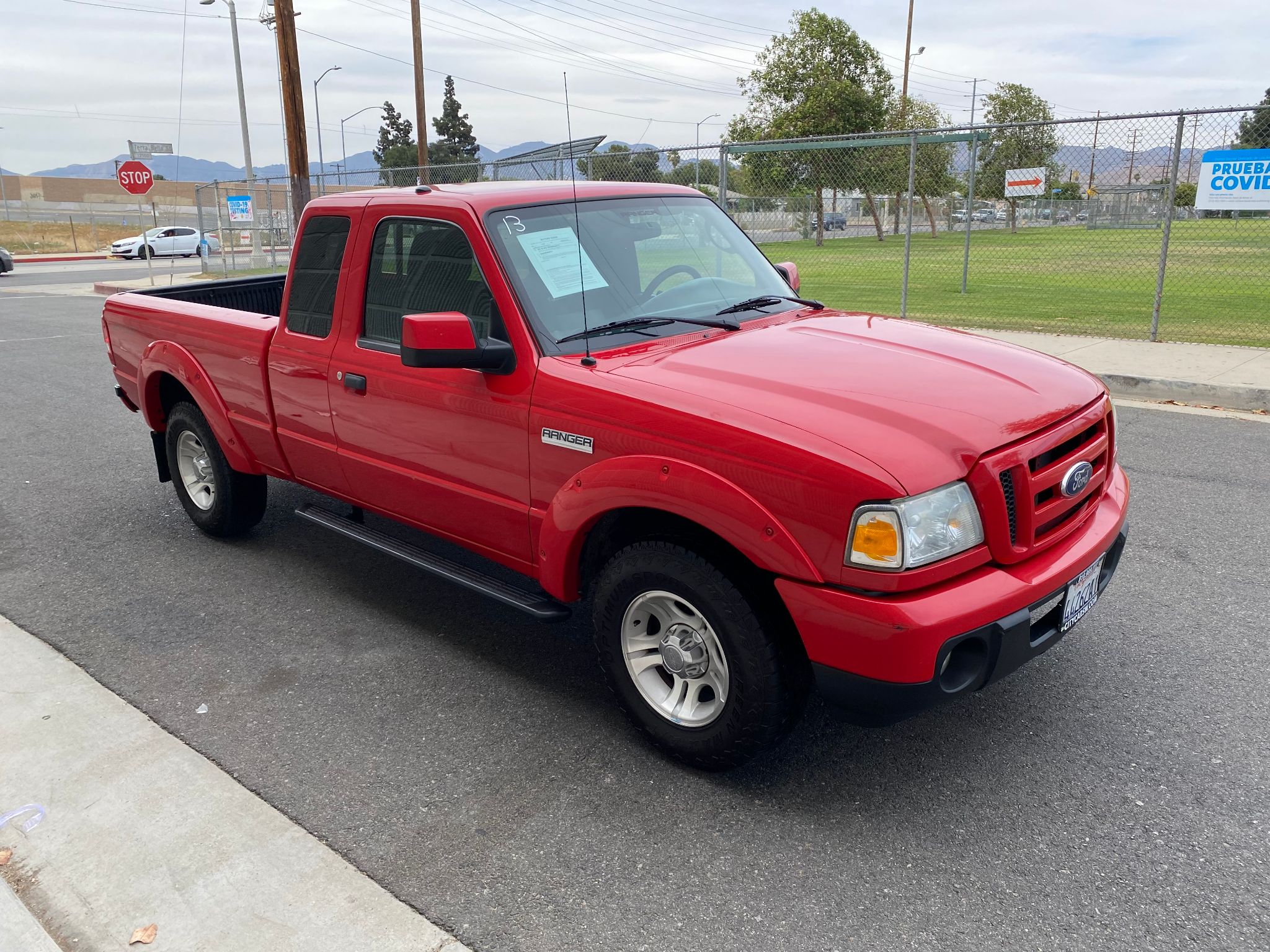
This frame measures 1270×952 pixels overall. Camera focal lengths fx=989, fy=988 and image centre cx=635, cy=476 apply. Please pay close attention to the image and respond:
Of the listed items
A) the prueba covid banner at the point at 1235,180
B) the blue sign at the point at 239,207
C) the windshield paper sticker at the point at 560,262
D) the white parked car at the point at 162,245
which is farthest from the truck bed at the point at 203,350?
the white parked car at the point at 162,245

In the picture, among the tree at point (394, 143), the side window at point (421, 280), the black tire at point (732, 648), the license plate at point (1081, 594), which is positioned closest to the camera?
the black tire at point (732, 648)

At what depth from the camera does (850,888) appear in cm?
270

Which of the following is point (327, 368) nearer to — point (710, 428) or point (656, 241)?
point (656, 241)

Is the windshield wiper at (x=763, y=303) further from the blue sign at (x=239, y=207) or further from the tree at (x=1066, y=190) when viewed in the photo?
the blue sign at (x=239, y=207)

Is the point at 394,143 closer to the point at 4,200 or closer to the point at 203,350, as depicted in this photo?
the point at 4,200

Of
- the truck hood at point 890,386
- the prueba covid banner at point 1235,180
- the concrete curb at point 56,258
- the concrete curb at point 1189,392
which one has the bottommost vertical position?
the concrete curb at point 1189,392

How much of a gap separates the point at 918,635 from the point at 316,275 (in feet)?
10.2

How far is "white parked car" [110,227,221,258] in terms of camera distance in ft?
127

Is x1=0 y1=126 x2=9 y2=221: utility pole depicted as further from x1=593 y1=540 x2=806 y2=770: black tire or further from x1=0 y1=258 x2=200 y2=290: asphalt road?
x1=593 y1=540 x2=806 y2=770: black tire

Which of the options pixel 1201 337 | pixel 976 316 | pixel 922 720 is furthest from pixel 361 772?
pixel 976 316

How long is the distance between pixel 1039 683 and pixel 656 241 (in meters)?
2.30

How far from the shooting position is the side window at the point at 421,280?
3.70 m

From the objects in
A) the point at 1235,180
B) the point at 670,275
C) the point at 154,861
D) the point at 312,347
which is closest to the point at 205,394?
the point at 312,347

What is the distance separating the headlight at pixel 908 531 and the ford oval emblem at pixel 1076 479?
1.66 ft
